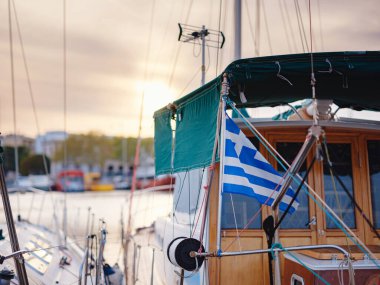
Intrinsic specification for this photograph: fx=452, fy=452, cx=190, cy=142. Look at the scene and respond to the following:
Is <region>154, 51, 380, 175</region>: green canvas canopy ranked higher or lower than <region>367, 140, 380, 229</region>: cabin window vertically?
higher

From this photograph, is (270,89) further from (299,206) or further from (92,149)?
(92,149)

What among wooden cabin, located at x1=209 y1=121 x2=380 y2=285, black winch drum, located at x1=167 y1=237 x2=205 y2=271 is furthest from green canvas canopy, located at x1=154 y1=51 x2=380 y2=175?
black winch drum, located at x1=167 y1=237 x2=205 y2=271

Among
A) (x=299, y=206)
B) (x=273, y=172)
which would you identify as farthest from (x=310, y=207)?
(x=273, y=172)

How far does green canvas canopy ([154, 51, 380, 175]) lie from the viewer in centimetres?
532

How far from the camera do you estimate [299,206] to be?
6684 millimetres

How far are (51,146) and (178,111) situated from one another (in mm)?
108108

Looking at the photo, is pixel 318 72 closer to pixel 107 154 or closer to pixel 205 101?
pixel 205 101

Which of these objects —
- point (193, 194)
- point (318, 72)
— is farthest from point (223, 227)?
point (318, 72)

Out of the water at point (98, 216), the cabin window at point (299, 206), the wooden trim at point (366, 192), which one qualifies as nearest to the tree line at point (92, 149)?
the water at point (98, 216)

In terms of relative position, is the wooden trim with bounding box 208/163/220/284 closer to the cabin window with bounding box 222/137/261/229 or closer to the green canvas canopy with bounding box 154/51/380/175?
the cabin window with bounding box 222/137/261/229

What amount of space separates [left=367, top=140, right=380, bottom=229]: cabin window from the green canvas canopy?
0.62 meters

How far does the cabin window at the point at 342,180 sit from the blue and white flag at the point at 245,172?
6.06 ft

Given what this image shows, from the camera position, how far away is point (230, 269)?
6.22m

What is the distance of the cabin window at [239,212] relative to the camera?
6.47 metres
